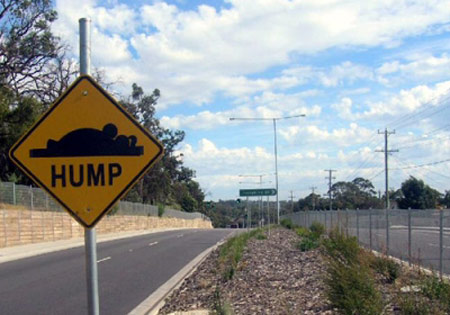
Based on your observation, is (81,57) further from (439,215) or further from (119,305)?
(439,215)

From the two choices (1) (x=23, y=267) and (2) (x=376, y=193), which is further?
(2) (x=376, y=193)

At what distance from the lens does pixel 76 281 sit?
16.4 metres

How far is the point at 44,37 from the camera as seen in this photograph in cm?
4891

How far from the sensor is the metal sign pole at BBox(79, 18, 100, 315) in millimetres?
4859

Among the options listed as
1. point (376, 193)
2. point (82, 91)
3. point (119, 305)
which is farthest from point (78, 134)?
point (376, 193)

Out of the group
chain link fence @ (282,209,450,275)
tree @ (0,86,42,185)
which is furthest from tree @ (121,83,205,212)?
chain link fence @ (282,209,450,275)

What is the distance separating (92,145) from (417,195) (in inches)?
2420

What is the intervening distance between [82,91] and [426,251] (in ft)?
45.2

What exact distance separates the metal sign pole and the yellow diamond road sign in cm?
16

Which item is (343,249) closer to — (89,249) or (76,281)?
(76,281)

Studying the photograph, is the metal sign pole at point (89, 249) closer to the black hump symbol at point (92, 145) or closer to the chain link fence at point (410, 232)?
the black hump symbol at point (92, 145)

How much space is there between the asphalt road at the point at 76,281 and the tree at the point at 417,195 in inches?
1625

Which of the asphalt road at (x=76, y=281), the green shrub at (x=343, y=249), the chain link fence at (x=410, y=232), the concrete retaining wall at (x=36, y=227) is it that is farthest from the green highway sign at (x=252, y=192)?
the green shrub at (x=343, y=249)

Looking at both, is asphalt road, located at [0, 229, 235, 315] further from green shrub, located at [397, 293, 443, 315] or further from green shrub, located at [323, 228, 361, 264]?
green shrub, located at [397, 293, 443, 315]
